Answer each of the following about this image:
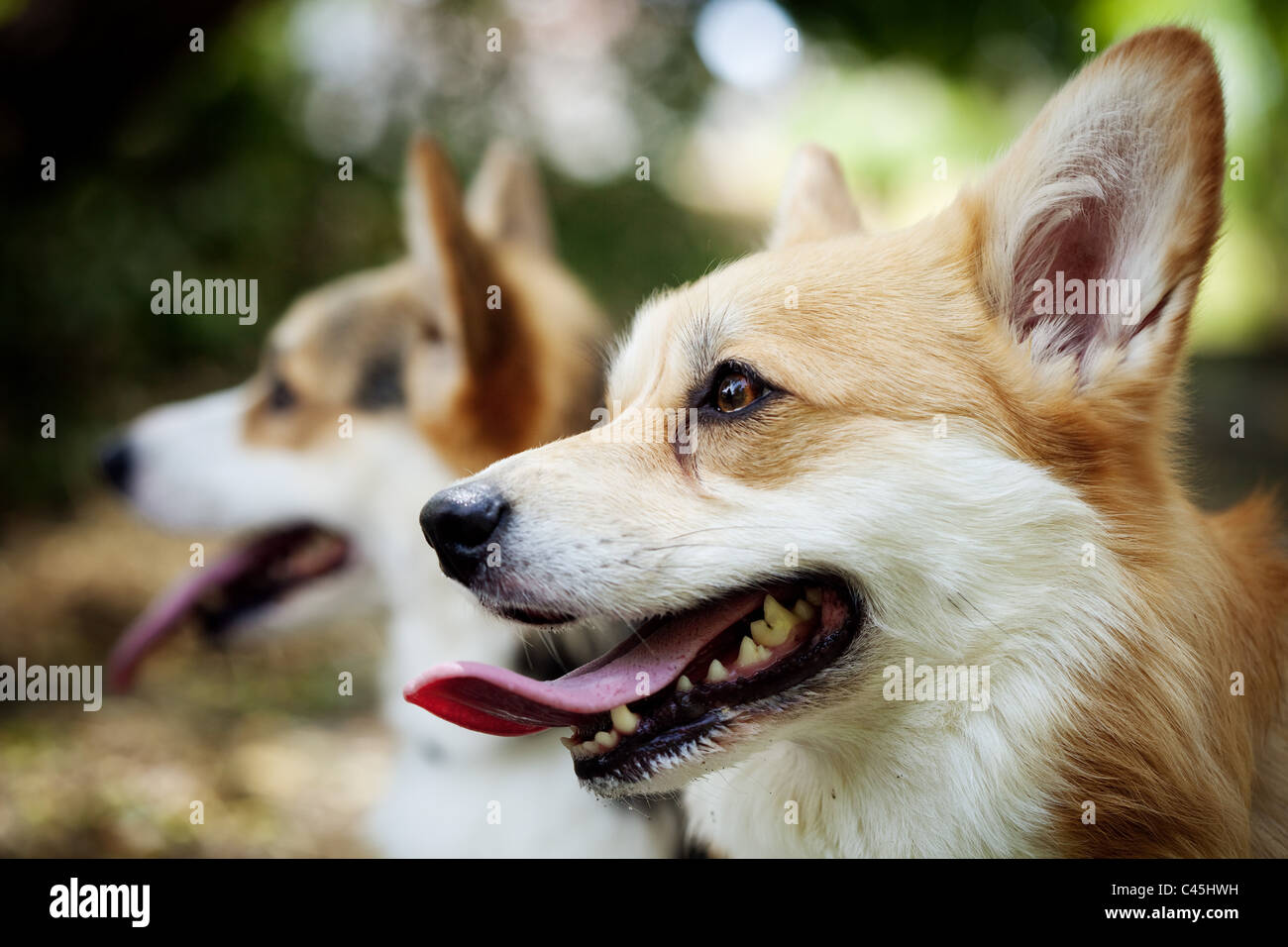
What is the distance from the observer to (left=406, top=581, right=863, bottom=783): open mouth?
176 cm

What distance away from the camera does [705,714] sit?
69.0 inches

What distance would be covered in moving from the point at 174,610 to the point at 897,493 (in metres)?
2.64

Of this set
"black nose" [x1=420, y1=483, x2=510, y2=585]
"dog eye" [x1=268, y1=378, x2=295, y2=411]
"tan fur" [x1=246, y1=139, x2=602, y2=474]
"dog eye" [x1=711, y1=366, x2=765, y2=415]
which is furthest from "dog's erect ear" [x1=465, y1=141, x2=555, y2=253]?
"black nose" [x1=420, y1=483, x2=510, y2=585]

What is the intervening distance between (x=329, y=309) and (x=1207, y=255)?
250cm

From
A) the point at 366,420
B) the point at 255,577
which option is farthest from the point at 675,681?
the point at 255,577

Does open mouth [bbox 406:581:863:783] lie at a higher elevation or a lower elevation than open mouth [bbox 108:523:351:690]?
lower

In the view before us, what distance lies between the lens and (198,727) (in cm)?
442

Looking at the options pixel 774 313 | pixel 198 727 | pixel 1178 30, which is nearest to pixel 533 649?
pixel 774 313

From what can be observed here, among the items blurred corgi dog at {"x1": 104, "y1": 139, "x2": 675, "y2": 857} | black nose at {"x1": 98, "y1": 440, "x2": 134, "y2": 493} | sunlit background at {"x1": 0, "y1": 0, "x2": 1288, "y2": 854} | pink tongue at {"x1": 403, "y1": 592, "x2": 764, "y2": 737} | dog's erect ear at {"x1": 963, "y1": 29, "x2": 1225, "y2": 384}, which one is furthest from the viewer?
sunlit background at {"x1": 0, "y1": 0, "x2": 1288, "y2": 854}

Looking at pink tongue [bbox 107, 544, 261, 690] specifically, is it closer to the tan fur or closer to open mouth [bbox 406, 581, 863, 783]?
the tan fur

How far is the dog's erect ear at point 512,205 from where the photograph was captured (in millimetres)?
3621

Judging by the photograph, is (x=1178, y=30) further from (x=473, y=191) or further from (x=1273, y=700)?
(x=473, y=191)

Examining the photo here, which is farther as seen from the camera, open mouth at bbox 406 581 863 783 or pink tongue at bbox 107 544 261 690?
pink tongue at bbox 107 544 261 690

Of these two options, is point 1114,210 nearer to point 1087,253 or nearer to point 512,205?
point 1087,253
